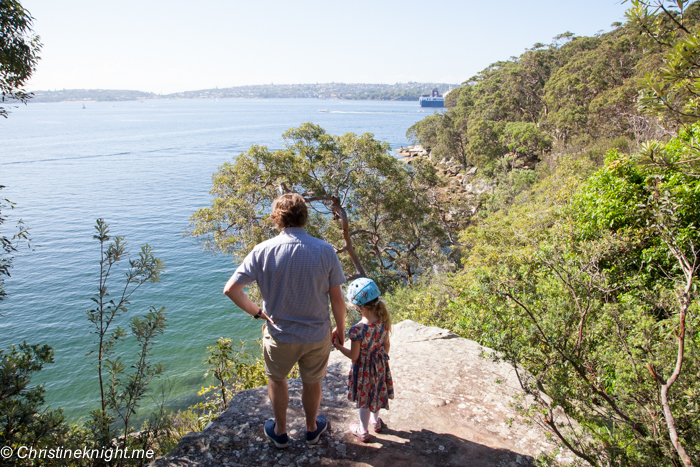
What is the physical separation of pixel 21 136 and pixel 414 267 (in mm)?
82534

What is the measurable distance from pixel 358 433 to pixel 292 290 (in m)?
1.69

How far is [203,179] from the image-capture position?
1624 inches

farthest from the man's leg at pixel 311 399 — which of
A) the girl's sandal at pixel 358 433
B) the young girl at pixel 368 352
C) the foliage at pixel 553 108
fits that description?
the foliage at pixel 553 108

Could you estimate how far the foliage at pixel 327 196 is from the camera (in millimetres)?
12688

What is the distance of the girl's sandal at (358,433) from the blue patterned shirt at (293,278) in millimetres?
1198

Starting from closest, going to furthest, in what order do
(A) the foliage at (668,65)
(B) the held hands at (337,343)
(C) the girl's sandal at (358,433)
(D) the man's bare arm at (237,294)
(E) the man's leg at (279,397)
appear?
(A) the foliage at (668,65) < (D) the man's bare arm at (237,294) < (E) the man's leg at (279,397) < (B) the held hands at (337,343) < (C) the girl's sandal at (358,433)

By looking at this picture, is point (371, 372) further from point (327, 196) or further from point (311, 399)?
point (327, 196)

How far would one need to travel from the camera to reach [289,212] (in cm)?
316

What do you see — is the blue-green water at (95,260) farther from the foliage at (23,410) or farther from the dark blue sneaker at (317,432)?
the dark blue sneaker at (317,432)

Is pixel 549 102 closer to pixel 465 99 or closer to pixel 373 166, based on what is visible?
pixel 465 99

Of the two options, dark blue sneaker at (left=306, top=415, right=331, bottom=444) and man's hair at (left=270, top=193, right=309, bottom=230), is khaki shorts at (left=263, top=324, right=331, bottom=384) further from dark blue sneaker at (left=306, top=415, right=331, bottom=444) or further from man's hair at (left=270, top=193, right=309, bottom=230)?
man's hair at (left=270, top=193, right=309, bottom=230)

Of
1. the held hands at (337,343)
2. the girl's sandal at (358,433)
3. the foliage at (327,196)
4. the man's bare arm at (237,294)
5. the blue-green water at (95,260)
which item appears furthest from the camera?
the blue-green water at (95,260)

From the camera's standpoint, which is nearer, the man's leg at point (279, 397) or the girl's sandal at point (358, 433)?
the man's leg at point (279, 397)

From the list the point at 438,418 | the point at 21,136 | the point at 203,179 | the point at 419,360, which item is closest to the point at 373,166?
the point at 419,360
